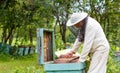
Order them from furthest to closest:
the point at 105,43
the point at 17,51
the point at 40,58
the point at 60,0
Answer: the point at 17,51 → the point at 60,0 → the point at 105,43 → the point at 40,58

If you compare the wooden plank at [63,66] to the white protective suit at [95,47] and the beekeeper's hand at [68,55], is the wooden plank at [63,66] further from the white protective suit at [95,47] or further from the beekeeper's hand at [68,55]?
the beekeeper's hand at [68,55]

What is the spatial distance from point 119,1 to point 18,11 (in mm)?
6510

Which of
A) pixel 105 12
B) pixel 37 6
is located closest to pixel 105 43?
pixel 105 12

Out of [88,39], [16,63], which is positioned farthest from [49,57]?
[16,63]

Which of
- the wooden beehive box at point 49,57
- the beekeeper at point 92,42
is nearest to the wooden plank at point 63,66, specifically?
the wooden beehive box at point 49,57

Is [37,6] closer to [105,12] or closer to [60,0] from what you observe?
[60,0]

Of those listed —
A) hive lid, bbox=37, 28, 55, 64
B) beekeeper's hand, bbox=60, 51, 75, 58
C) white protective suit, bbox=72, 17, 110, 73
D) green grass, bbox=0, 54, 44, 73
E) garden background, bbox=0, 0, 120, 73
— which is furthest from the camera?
garden background, bbox=0, 0, 120, 73

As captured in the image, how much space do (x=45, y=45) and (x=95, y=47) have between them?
69 centimetres

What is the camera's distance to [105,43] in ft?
15.7

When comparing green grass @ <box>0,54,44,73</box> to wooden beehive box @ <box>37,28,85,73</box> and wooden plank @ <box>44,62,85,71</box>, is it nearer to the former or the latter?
wooden beehive box @ <box>37,28,85,73</box>

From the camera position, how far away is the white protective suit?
464 cm

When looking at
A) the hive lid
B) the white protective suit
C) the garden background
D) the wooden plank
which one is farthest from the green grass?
the wooden plank

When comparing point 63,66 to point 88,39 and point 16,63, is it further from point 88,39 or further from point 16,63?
point 16,63

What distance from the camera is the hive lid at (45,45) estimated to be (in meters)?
4.53
